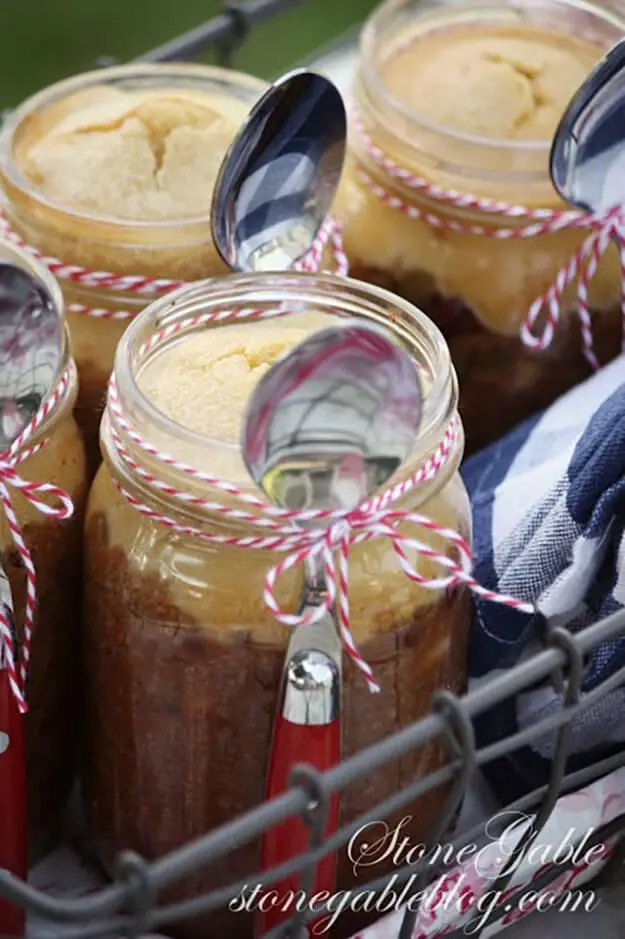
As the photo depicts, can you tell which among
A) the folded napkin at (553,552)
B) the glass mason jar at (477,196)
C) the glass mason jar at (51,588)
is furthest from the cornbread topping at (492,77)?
the glass mason jar at (51,588)

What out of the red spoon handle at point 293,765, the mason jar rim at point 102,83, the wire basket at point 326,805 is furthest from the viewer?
the mason jar rim at point 102,83

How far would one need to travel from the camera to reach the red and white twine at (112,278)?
22.5 inches

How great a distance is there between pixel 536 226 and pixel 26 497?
0.27 metres

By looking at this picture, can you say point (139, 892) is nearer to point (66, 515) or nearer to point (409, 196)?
point (66, 515)

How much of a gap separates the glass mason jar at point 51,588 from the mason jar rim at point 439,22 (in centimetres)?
21

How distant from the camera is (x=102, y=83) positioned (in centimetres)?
68

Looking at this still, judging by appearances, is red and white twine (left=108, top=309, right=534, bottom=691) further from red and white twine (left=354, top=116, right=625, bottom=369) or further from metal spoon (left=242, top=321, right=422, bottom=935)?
red and white twine (left=354, top=116, right=625, bottom=369)

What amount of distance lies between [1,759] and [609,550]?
240mm

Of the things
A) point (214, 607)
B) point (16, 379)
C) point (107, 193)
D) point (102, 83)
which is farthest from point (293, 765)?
point (102, 83)

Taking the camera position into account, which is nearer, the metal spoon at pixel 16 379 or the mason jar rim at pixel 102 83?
the metal spoon at pixel 16 379

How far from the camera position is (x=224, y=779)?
20.6 inches

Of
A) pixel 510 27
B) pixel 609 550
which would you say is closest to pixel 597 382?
pixel 609 550

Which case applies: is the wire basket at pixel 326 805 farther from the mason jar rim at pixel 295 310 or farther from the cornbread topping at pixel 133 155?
the cornbread topping at pixel 133 155

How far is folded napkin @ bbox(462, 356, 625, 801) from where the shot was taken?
54 cm
